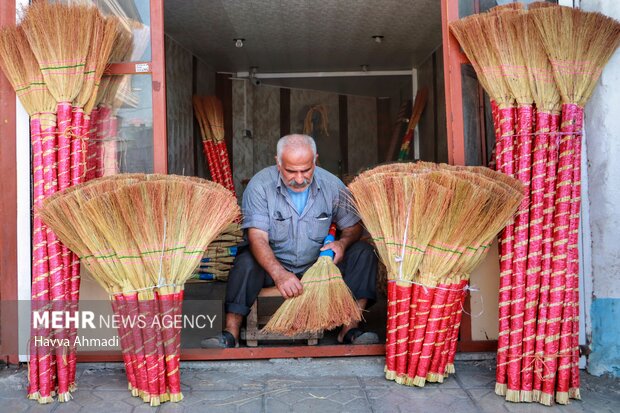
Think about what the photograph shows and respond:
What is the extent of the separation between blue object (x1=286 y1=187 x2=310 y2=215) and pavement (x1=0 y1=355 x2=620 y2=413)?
83 centimetres

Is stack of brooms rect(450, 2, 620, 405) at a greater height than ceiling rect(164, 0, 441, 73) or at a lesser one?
lesser

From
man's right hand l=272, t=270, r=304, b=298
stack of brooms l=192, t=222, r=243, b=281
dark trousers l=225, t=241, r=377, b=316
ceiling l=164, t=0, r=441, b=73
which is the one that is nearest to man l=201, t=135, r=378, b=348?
dark trousers l=225, t=241, r=377, b=316

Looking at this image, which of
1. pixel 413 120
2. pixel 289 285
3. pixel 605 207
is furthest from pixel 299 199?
pixel 413 120

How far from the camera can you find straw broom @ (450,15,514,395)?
2.66m

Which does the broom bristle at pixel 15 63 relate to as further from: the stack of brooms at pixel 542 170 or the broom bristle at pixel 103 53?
the stack of brooms at pixel 542 170

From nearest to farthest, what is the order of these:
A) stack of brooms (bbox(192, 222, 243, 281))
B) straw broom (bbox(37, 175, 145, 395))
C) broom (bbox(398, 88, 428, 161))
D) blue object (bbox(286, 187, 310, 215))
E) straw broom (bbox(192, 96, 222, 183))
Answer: straw broom (bbox(37, 175, 145, 395))
blue object (bbox(286, 187, 310, 215))
stack of brooms (bbox(192, 222, 243, 281))
straw broom (bbox(192, 96, 222, 183))
broom (bbox(398, 88, 428, 161))

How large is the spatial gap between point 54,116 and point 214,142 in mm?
3903

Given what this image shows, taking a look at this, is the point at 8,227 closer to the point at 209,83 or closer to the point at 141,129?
the point at 141,129

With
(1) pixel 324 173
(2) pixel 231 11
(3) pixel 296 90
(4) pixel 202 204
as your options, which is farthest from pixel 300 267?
(3) pixel 296 90

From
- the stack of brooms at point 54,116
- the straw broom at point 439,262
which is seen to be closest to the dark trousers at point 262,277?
the straw broom at point 439,262

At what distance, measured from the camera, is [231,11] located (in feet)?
16.4

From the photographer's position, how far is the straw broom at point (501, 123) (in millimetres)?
2664

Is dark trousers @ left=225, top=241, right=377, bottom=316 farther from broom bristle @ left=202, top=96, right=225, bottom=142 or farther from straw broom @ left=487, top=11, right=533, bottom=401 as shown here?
broom bristle @ left=202, top=96, right=225, bottom=142

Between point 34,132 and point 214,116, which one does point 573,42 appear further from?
point 214,116
